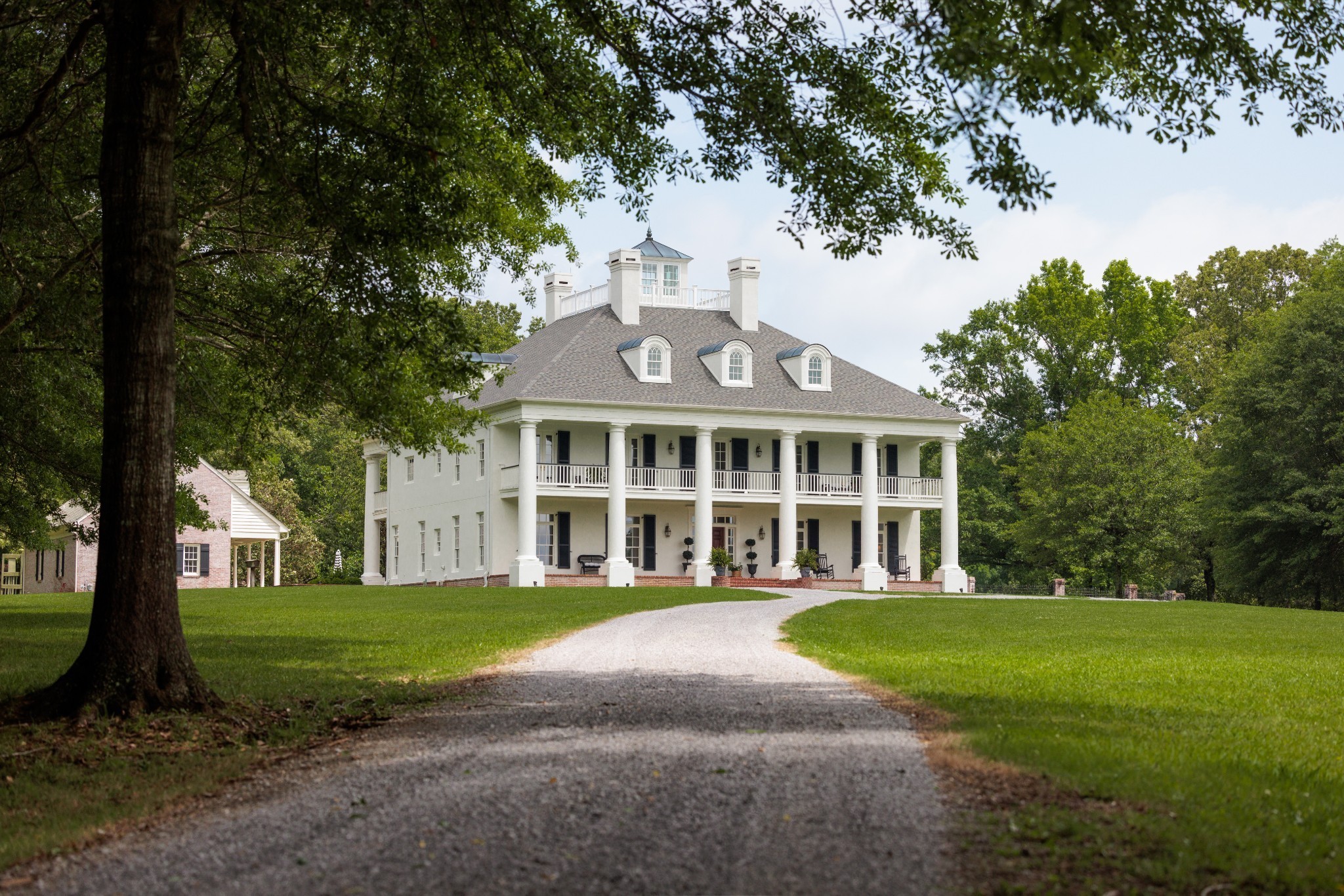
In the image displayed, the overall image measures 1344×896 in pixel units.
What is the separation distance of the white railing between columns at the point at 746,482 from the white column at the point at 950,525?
577 cm

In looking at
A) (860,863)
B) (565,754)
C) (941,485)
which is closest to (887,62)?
(565,754)

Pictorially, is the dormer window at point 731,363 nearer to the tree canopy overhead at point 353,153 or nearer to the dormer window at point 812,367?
the dormer window at point 812,367

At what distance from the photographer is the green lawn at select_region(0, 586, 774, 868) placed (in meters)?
8.10

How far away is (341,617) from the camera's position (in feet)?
75.5

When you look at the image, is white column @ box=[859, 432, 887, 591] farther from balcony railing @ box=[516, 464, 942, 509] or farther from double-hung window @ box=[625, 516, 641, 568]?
double-hung window @ box=[625, 516, 641, 568]

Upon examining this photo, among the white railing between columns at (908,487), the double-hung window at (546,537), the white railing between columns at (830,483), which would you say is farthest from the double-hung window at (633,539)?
the white railing between columns at (908,487)

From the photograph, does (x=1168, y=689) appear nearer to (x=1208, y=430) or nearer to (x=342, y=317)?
(x=342, y=317)

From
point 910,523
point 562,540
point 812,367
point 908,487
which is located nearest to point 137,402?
point 562,540

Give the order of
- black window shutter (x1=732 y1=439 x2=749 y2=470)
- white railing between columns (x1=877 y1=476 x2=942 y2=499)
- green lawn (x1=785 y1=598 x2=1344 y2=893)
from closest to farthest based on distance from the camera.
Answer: green lawn (x1=785 y1=598 x2=1344 y2=893) → black window shutter (x1=732 y1=439 x2=749 y2=470) → white railing between columns (x1=877 y1=476 x2=942 y2=499)

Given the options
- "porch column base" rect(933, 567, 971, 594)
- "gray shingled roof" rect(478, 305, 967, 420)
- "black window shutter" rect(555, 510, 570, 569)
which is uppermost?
"gray shingled roof" rect(478, 305, 967, 420)

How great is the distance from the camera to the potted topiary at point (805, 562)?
43000 mm

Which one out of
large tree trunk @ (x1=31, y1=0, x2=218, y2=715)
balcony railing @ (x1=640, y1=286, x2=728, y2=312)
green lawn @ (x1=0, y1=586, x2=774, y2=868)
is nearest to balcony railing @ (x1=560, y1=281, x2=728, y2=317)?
Result: balcony railing @ (x1=640, y1=286, x2=728, y2=312)

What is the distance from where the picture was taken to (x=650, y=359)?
4350 cm

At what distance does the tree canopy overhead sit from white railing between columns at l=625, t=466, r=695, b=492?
2448 centimetres
